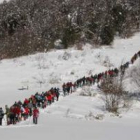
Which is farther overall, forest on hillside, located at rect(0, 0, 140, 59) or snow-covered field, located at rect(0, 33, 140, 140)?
forest on hillside, located at rect(0, 0, 140, 59)

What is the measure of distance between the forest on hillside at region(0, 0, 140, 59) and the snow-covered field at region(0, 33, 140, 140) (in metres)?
3.03

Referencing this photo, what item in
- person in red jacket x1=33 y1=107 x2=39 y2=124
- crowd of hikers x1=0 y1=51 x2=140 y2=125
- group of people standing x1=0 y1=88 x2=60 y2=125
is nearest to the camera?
person in red jacket x1=33 y1=107 x2=39 y2=124

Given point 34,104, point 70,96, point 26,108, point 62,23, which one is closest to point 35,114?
point 26,108

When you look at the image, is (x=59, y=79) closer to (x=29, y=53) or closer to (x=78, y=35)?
(x=29, y=53)

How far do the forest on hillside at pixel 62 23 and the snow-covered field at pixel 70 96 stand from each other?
3.03 m

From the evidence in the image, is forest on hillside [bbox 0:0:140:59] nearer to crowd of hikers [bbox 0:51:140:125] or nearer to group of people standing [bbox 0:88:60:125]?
crowd of hikers [bbox 0:51:140:125]

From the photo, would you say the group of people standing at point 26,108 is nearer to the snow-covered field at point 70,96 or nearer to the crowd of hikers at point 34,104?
the crowd of hikers at point 34,104

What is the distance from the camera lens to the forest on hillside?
65438mm

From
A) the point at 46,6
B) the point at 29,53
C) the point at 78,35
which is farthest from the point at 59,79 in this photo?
the point at 46,6

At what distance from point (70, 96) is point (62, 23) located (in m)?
39.8

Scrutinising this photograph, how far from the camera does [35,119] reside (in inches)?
877

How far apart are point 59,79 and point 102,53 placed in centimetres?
1390

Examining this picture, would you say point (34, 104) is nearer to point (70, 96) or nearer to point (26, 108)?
point (26, 108)

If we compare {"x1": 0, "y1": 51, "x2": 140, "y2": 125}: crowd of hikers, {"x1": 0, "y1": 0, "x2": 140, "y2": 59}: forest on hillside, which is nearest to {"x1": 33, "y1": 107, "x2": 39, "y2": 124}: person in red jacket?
{"x1": 0, "y1": 51, "x2": 140, "y2": 125}: crowd of hikers
